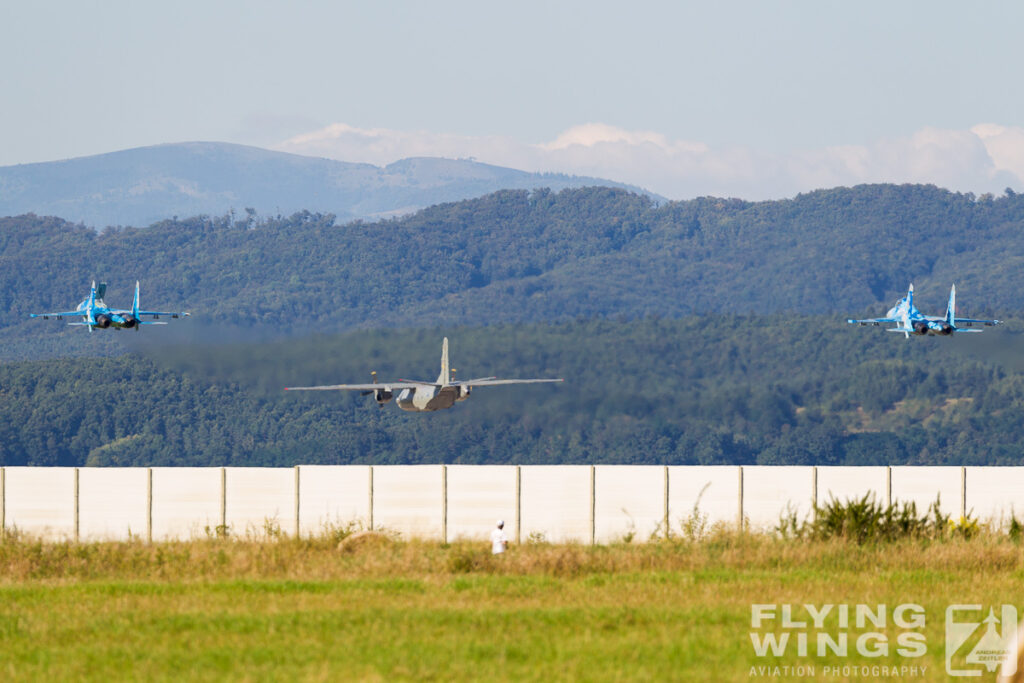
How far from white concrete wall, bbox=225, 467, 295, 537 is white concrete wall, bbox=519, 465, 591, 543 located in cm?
947

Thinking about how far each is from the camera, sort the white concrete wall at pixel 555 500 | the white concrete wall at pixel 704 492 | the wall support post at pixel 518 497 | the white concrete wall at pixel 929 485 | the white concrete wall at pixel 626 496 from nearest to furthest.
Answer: the white concrete wall at pixel 704 492, the white concrete wall at pixel 555 500, the wall support post at pixel 518 497, the white concrete wall at pixel 929 485, the white concrete wall at pixel 626 496

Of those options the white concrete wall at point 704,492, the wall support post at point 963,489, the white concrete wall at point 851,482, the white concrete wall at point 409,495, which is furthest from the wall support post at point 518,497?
the wall support post at point 963,489

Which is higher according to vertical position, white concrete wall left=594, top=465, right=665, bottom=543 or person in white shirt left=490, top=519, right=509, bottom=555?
person in white shirt left=490, top=519, right=509, bottom=555

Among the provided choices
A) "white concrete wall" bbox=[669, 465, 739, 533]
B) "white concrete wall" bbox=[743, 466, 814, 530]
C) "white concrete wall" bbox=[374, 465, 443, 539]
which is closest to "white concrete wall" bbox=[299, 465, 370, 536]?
"white concrete wall" bbox=[374, 465, 443, 539]

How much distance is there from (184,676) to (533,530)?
37.9 meters

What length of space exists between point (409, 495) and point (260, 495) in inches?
244

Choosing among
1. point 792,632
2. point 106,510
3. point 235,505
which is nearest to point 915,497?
point 235,505

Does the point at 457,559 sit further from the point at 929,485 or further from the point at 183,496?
the point at 929,485

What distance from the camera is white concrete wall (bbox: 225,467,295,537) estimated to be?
65625mm

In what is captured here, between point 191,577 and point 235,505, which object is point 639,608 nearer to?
point 191,577

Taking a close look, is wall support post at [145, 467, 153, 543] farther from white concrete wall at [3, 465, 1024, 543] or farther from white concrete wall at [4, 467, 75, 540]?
white concrete wall at [4, 467, 75, 540]

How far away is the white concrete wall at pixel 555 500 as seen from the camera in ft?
210

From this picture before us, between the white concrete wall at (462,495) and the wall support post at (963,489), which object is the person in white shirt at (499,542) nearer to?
the white concrete wall at (462,495)

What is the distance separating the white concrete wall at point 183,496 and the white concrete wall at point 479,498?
31.6 feet
